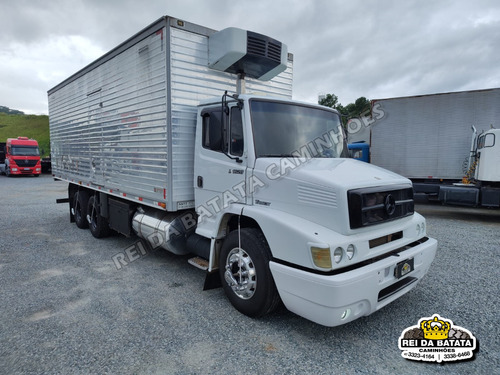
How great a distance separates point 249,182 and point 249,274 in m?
1.00

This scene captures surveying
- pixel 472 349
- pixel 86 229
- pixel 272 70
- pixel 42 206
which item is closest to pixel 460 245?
pixel 472 349

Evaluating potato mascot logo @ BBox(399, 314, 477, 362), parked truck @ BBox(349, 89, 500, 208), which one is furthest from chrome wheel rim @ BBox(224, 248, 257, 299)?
parked truck @ BBox(349, 89, 500, 208)

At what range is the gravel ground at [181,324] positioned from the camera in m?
2.75

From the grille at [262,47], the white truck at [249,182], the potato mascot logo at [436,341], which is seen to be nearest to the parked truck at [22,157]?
the white truck at [249,182]

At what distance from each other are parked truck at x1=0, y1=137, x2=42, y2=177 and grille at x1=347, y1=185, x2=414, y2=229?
28.5 metres

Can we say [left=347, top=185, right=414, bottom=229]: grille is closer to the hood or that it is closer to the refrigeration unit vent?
the hood

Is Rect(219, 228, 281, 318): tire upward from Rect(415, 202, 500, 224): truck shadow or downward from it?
upward

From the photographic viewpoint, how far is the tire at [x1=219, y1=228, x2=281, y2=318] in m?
3.26

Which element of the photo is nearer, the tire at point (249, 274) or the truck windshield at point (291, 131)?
the tire at point (249, 274)

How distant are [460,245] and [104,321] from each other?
6.61 meters

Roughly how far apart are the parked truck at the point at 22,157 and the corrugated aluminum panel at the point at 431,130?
83.2 ft

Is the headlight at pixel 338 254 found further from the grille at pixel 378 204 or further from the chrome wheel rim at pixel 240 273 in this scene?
the chrome wheel rim at pixel 240 273

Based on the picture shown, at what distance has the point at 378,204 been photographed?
3143mm

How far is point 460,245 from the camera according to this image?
21.2 feet
